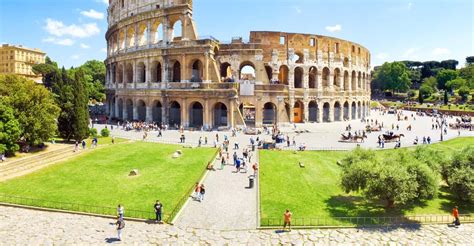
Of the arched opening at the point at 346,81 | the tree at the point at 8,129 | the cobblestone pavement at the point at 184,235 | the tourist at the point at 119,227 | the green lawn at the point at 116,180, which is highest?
the arched opening at the point at 346,81

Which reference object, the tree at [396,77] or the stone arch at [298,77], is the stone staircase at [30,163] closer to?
the stone arch at [298,77]

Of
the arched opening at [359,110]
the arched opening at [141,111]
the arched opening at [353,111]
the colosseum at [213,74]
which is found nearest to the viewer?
the colosseum at [213,74]

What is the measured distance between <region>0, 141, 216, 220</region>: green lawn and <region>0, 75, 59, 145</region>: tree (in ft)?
11.5

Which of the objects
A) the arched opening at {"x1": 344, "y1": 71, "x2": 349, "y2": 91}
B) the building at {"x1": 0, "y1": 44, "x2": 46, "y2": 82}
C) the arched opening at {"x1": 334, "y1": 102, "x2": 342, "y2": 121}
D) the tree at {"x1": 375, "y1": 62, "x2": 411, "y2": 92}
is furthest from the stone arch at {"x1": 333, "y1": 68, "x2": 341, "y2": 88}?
the building at {"x1": 0, "y1": 44, "x2": 46, "y2": 82}

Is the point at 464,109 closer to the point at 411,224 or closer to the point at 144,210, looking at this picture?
the point at 411,224

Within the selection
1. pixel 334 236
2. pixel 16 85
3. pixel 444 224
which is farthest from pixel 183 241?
pixel 16 85

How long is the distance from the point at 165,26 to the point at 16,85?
74.5 ft

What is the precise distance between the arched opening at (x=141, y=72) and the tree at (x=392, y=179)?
129 feet

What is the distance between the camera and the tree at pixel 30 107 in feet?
87.8

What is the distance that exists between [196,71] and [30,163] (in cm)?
2736

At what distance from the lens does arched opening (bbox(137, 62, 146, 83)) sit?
166 feet

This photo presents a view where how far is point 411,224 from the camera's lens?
16.7 m

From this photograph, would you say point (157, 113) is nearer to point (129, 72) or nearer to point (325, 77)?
point (129, 72)

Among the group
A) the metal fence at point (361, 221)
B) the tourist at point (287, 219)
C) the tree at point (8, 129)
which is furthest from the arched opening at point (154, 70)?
the tourist at point (287, 219)
